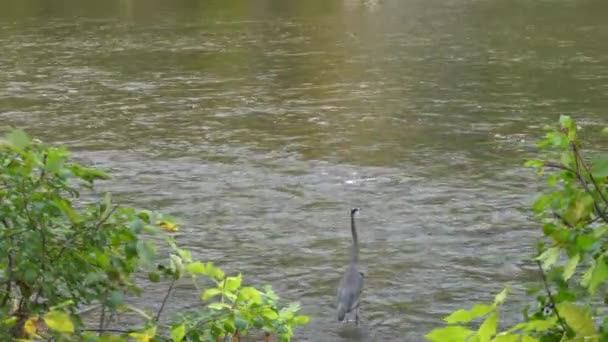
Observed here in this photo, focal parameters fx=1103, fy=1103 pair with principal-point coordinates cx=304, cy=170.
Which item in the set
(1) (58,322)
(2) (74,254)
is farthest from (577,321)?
(2) (74,254)

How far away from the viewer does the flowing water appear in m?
7.01

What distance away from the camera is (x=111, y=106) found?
12.5m

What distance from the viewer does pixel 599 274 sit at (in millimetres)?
1908

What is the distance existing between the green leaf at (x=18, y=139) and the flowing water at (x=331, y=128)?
219 centimetres

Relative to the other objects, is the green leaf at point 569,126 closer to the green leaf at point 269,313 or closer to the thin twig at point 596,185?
the thin twig at point 596,185

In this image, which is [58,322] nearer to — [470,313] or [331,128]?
[470,313]

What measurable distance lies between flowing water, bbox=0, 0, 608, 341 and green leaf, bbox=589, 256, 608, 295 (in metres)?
2.29

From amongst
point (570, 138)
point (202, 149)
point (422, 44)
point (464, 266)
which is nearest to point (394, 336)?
point (464, 266)

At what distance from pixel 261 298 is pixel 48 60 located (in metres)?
13.3

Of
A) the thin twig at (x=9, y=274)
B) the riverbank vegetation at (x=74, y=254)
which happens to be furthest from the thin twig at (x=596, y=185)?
the thin twig at (x=9, y=274)

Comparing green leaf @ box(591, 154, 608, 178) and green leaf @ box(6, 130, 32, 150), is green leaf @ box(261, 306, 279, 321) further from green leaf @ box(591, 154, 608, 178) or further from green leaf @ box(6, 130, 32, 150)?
green leaf @ box(591, 154, 608, 178)

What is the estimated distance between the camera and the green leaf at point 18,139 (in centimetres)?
263

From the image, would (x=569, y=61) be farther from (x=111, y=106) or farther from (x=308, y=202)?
(x=308, y=202)

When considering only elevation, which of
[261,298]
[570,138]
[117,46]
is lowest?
[117,46]
